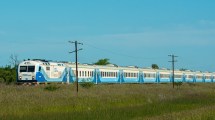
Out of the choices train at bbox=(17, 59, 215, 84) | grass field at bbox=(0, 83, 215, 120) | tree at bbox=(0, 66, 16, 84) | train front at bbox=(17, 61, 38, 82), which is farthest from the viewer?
tree at bbox=(0, 66, 16, 84)

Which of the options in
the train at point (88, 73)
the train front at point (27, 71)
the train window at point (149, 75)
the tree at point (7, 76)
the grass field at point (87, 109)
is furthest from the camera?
the train window at point (149, 75)

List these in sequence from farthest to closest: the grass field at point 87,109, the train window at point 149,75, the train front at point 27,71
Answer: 1. the train window at point 149,75
2. the train front at point 27,71
3. the grass field at point 87,109

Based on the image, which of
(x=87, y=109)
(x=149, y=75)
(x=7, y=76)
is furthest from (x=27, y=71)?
(x=149, y=75)

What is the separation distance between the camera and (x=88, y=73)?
62.8 metres

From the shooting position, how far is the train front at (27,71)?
49.9m

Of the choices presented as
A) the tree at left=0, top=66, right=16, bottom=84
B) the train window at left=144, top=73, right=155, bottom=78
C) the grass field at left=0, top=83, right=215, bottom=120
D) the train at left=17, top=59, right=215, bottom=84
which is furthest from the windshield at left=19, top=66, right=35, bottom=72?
the train window at left=144, top=73, right=155, bottom=78

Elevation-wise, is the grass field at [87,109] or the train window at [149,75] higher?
the train window at [149,75]

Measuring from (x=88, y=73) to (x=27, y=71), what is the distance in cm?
1410

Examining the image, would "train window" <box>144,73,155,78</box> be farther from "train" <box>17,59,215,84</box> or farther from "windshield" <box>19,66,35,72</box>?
"windshield" <box>19,66,35,72</box>

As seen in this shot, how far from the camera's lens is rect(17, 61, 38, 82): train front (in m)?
49.9

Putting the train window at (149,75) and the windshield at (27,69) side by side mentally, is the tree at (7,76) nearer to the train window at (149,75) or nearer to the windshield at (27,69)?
the windshield at (27,69)

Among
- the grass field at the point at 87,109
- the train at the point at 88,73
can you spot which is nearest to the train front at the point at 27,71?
the train at the point at 88,73

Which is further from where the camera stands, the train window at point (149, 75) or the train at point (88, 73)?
the train window at point (149, 75)

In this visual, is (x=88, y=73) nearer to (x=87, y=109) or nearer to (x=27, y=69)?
(x=27, y=69)
